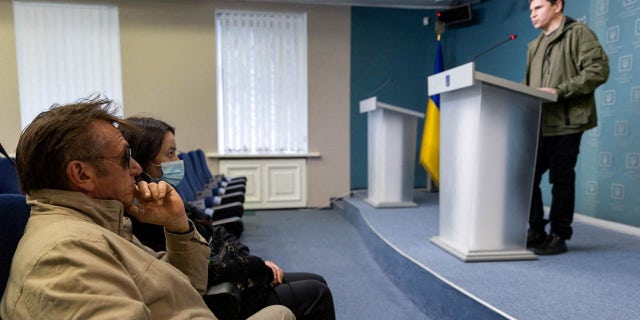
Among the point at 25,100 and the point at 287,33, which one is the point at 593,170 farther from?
the point at 25,100

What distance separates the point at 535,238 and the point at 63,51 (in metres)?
5.46

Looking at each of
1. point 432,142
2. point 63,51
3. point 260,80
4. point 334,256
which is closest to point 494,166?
point 334,256

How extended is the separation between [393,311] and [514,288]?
648 mm

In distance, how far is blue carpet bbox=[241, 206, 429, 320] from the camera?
2209mm

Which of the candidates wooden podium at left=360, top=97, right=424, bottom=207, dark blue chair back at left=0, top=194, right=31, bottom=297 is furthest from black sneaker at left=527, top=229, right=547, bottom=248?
dark blue chair back at left=0, top=194, right=31, bottom=297

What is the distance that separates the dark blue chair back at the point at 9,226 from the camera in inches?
32.7

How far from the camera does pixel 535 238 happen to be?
7.79 feet

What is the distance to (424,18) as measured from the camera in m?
5.53

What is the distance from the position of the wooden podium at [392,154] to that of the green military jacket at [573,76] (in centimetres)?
170

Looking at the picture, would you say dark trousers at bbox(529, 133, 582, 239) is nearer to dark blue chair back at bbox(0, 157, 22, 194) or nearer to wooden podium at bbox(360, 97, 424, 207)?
wooden podium at bbox(360, 97, 424, 207)

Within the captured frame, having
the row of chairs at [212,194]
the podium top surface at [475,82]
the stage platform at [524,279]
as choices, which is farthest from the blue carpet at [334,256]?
the podium top surface at [475,82]

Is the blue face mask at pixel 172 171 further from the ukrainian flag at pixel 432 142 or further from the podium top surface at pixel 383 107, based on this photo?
the ukrainian flag at pixel 432 142

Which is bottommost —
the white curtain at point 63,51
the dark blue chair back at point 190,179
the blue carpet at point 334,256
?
the blue carpet at point 334,256

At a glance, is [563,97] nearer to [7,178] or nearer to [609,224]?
[609,224]
